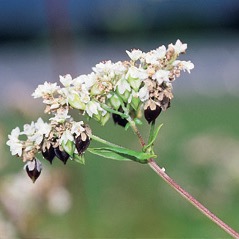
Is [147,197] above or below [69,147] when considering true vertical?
above

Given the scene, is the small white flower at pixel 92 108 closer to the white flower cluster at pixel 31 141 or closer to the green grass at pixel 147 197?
the white flower cluster at pixel 31 141

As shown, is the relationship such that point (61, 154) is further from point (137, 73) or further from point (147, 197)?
point (147, 197)

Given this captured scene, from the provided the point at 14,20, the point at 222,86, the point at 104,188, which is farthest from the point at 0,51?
the point at 104,188

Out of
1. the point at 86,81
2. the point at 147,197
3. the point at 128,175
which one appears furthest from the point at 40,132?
the point at 128,175

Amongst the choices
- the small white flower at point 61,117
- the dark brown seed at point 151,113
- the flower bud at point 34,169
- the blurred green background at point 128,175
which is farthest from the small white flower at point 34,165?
the blurred green background at point 128,175

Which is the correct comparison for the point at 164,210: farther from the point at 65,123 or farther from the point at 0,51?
the point at 0,51

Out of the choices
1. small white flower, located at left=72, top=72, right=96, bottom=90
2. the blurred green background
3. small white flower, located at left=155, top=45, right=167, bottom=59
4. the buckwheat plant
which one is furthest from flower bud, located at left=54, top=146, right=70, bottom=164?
the blurred green background

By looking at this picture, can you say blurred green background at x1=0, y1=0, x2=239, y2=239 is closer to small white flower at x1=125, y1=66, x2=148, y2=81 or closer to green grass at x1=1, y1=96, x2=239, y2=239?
green grass at x1=1, y1=96, x2=239, y2=239
